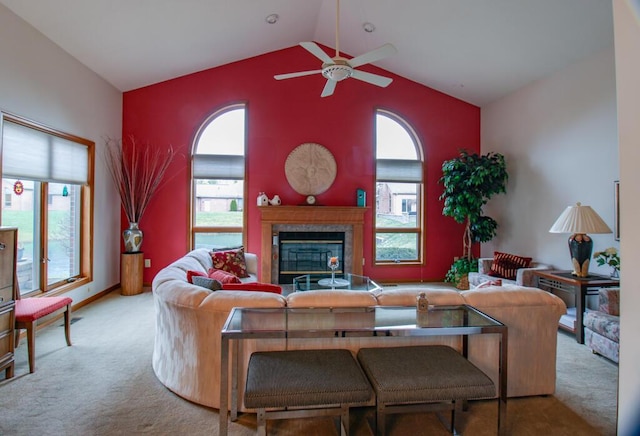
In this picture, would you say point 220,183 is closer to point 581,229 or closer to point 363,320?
point 363,320

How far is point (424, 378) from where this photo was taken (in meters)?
1.65

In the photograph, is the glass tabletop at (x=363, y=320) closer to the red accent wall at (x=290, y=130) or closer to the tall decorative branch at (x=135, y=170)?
the red accent wall at (x=290, y=130)

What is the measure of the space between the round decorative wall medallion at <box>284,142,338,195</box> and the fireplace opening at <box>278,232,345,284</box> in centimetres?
76

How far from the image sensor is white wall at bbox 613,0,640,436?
36.0 inches

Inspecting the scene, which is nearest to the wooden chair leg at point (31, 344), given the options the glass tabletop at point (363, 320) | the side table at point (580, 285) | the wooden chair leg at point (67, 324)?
the wooden chair leg at point (67, 324)

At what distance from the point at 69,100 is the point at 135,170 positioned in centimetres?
124

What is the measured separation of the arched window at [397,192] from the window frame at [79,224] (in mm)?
4329

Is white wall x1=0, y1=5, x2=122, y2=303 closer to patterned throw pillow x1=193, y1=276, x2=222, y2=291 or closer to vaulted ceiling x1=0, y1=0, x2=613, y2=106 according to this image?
vaulted ceiling x1=0, y1=0, x2=613, y2=106

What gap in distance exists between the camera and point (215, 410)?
2.11 meters

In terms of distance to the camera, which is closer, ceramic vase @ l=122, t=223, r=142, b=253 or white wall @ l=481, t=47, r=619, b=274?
white wall @ l=481, t=47, r=619, b=274

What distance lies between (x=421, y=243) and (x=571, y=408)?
390 cm

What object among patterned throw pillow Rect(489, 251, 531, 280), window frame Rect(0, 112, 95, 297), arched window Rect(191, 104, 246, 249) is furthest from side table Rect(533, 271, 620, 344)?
window frame Rect(0, 112, 95, 297)

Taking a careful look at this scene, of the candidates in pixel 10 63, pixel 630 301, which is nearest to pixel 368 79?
pixel 630 301

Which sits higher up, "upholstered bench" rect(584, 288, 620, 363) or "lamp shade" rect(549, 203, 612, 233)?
"lamp shade" rect(549, 203, 612, 233)
